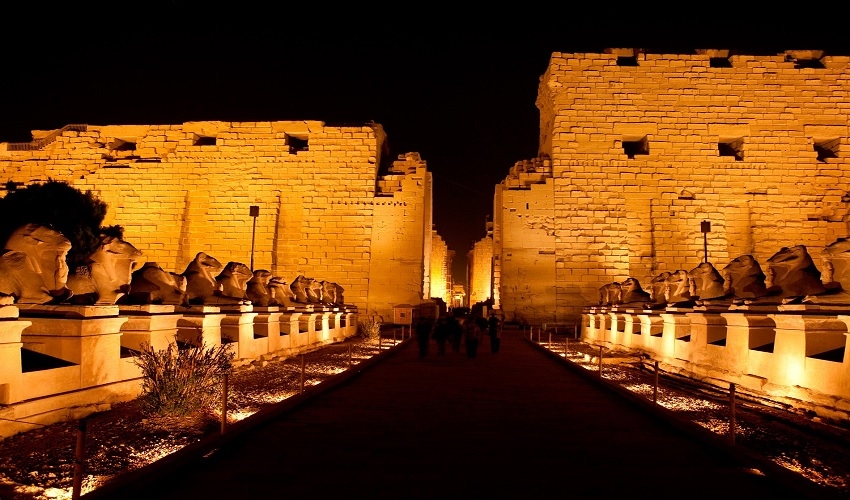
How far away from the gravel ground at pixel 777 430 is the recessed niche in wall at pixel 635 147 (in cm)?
1812

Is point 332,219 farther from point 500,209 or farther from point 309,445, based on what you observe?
point 309,445

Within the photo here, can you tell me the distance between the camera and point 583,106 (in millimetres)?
25062

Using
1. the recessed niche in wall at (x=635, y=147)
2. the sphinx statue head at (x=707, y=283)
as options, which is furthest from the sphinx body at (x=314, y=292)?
the recessed niche in wall at (x=635, y=147)

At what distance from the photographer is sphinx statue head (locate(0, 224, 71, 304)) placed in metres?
5.93

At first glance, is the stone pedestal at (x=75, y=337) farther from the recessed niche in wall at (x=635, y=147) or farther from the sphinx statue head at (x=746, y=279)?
the recessed niche in wall at (x=635, y=147)

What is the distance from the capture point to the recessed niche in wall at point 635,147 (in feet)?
82.9

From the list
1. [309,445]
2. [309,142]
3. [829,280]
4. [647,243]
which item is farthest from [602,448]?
[309,142]

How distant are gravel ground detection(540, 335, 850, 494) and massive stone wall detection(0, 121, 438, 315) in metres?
17.3

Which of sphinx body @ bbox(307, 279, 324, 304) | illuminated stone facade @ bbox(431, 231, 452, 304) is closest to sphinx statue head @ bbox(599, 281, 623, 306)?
sphinx body @ bbox(307, 279, 324, 304)

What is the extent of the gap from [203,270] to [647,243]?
18395 millimetres

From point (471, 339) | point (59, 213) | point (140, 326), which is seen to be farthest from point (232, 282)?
point (59, 213)

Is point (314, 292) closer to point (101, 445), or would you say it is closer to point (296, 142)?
point (101, 445)

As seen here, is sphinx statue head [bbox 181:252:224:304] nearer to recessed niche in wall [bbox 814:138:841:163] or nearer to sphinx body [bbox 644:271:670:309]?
sphinx body [bbox 644:271:670:309]

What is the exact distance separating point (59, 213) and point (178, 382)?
21.6 m
